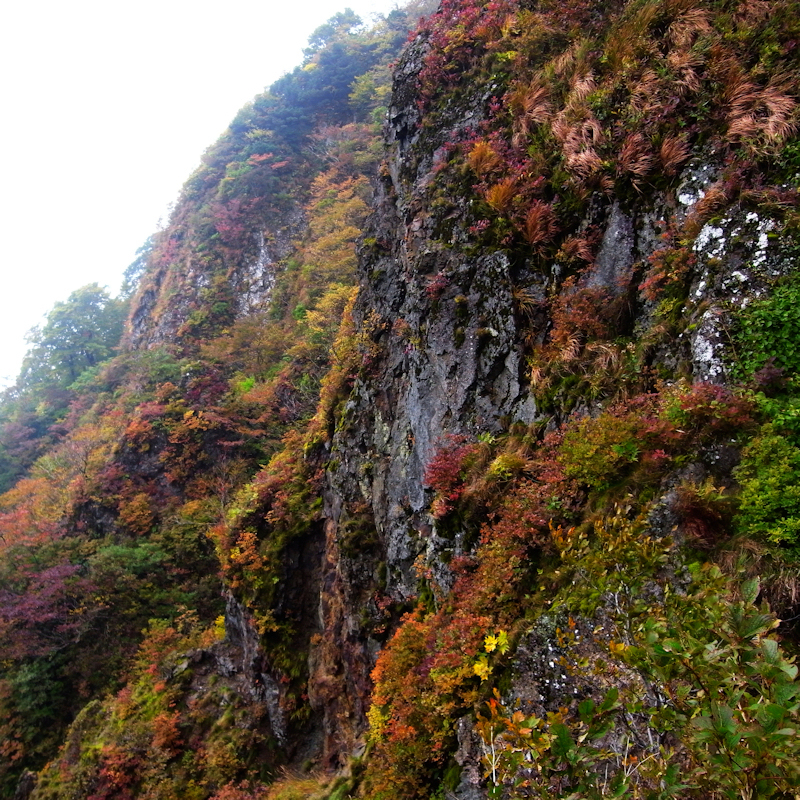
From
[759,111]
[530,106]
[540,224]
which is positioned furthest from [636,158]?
[530,106]

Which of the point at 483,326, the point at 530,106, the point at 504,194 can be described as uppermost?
the point at 530,106

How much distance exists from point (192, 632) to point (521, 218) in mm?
14030

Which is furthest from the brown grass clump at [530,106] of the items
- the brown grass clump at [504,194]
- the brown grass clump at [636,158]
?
the brown grass clump at [636,158]

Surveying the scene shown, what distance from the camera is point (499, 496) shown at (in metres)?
5.62

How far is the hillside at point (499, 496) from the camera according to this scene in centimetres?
285

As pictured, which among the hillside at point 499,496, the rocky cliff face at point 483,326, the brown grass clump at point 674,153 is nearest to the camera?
the hillside at point 499,496

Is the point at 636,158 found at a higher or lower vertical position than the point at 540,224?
higher

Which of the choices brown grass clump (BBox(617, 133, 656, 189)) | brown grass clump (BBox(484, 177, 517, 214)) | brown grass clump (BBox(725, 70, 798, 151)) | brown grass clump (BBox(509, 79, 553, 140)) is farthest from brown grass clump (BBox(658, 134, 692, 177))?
brown grass clump (BBox(509, 79, 553, 140))

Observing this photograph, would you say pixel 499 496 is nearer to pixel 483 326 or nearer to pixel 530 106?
pixel 483 326

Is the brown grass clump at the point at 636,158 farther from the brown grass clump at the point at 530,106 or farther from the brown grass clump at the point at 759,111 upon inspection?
the brown grass clump at the point at 530,106

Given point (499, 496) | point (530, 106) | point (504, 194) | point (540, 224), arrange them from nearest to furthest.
A: point (499, 496)
point (540, 224)
point (504, 194)
point (530, 106)

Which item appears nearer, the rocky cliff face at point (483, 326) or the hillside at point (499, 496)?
the hillside at point (499, 496)

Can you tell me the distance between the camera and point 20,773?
1185cm

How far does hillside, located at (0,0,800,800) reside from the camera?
112 inches
